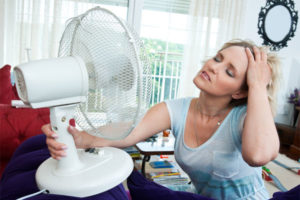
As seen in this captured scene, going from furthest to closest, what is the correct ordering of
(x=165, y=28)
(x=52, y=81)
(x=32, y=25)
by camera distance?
1. (x=165, y=28)
2. (x=32, y=25)
3. (x=52, y=81)

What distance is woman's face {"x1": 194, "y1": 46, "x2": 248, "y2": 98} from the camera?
2.92 ft

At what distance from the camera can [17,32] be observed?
3113 millimetres

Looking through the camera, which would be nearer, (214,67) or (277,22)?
(214,67)

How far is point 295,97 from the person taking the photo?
3939 mm

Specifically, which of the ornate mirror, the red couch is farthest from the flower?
the red couch

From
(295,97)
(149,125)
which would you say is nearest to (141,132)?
(149,125)

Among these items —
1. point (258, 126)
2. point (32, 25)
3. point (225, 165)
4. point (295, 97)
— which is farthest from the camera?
point (295, 97)

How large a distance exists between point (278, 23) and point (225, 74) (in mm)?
3681

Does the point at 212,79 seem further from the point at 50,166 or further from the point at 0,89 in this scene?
the point at 0,89

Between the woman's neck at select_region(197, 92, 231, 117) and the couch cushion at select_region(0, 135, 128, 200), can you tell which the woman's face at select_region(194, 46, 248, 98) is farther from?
the couch cushion at select_region(0, 135, 128, 200)

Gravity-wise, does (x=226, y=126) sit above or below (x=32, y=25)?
below

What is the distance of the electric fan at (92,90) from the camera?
20.9 inches

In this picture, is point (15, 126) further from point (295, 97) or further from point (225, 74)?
point (295, 97)

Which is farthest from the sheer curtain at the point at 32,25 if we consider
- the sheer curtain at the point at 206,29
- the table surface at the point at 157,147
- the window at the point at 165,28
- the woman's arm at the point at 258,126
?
the woman's arm at the point at 258,126
